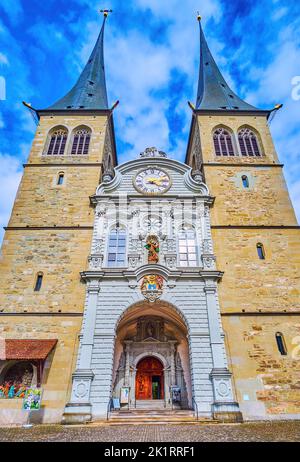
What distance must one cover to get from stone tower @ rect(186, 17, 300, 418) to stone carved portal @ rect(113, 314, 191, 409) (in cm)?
285

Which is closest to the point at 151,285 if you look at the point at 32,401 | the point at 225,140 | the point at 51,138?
the point at 32,401

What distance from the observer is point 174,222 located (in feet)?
42.1

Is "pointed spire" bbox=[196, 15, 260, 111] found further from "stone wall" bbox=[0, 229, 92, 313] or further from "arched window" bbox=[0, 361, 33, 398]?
"arched window" bbox=[0, 361, 33, 398]

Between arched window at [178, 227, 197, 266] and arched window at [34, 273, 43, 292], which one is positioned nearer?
arched window at [34, 273, 43, 292]

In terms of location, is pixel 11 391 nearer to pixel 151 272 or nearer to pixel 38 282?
pixel 38 282

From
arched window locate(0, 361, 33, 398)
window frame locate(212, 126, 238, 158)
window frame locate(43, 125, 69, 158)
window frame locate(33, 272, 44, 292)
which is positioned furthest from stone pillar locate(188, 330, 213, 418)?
window frame locate(43, 125, 69, 158)

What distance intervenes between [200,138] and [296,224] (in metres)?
7.27

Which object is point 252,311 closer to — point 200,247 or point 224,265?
point 224,265

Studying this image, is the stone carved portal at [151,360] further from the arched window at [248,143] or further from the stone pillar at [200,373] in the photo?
the arched window at [248,143]

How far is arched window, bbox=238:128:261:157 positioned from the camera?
1586cm

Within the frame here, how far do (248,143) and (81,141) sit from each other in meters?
9.79

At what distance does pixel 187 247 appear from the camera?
480 inches

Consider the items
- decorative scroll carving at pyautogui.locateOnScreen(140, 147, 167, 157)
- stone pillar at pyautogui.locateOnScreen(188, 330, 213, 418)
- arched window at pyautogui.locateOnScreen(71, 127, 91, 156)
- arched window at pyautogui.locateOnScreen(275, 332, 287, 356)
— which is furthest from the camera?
arched window at pyautogui.locateOnScreen(71, 127, 91, 156)
